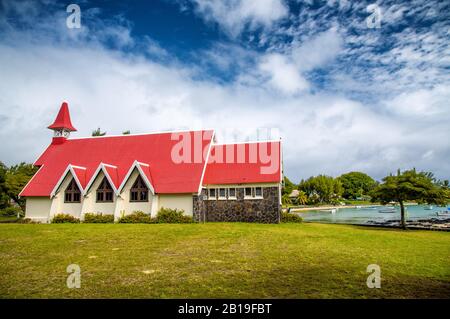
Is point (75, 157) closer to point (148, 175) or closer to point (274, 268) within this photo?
point (148, 175)

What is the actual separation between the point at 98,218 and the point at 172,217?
6363 millimetres

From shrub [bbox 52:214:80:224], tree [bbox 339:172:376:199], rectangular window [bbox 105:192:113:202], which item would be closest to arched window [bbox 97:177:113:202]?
rectangular window [bbox 105:192:113:202]

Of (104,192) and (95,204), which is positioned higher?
(104,192)

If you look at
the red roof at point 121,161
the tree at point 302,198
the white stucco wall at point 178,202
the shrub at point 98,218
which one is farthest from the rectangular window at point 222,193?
the tree at point 302,198

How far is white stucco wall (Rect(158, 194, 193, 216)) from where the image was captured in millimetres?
24812

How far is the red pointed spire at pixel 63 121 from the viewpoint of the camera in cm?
3272

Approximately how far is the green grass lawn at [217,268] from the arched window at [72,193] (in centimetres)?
1120

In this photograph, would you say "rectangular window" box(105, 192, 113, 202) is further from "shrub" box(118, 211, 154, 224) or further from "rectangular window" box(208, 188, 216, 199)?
"rectangular window" box(208, 188, 216, 199)

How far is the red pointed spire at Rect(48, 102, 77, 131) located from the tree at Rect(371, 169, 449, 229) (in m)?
31.3

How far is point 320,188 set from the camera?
95.6 metres

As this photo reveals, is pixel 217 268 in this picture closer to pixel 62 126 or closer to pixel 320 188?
pixel 62 126

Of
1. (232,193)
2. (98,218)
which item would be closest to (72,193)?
(98,218)
